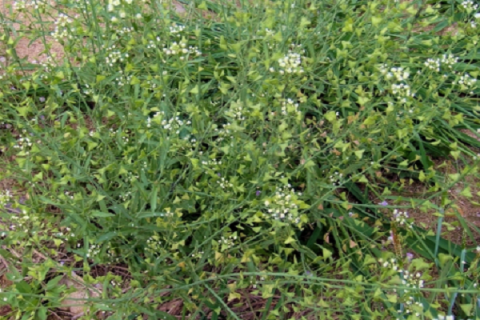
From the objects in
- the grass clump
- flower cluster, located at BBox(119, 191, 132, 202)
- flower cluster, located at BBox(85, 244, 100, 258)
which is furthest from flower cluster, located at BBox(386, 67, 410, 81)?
flower cluster, located at BBox(85, 244, 100, 258)

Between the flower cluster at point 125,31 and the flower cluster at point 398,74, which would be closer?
the flower cluster at point 398,74

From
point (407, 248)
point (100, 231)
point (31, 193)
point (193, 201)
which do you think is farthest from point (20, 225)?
point (407, 248)

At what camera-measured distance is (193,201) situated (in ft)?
7.10

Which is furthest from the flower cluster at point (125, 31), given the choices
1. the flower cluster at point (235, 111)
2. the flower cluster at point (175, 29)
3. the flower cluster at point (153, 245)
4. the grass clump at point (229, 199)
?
the flower cluster at point (153, 245)

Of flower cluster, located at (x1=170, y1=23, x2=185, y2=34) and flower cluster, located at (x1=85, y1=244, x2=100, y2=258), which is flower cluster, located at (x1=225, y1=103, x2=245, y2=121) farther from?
flower cluster, located at (x1=85, y1=244, x2=100, y2=258)

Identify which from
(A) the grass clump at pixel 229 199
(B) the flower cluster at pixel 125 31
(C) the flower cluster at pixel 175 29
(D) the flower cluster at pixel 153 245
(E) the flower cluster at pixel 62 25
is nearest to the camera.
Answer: (A) the grass clump at pixel 229 199

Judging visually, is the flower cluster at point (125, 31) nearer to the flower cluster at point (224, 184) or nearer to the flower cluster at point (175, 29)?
the flower cluster at point (175, 29)

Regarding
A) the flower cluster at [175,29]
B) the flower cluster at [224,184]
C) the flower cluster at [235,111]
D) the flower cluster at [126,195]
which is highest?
the flower cluster at [175,29]

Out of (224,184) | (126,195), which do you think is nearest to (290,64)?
(224,184)

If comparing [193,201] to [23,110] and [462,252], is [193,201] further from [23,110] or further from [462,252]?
[462,252]

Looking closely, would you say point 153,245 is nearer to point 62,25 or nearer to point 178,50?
point 178,50

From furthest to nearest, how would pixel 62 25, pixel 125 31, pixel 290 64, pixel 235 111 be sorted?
pixel 125 31 < pixel 62 25 < pixel 235 111 < pixel 290 64

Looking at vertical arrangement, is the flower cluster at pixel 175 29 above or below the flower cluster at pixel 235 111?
above

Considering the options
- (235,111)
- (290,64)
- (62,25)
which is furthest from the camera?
(62,25)
